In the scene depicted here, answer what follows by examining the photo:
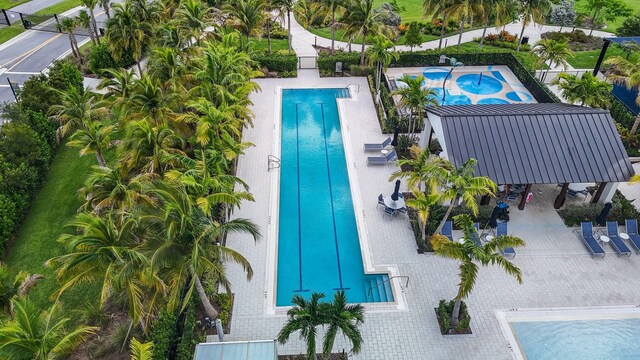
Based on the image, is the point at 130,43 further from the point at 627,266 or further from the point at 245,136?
the point at 627,266

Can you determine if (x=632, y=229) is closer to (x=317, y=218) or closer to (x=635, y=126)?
(x=635, y=126)

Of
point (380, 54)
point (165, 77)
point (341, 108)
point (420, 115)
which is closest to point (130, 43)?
point (165, 77)

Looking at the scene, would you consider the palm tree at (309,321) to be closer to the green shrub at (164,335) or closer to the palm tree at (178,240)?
the palm tree at (178,240)

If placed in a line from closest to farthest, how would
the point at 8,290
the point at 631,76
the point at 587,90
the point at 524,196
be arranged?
the point at 8,290, the point at 524,196, the point at 587,90, the point at 631,76

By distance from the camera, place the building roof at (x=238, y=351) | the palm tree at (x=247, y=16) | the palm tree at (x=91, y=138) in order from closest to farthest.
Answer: the building roof at (x=238, y=351), the palm tree at (x=91, y=138), the palm tree at (x=247, y=16)

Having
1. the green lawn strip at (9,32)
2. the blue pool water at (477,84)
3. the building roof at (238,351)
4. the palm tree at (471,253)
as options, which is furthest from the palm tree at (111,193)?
the green lawn strip at (9,32)

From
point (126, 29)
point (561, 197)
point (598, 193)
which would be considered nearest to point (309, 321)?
point (561, 197)
